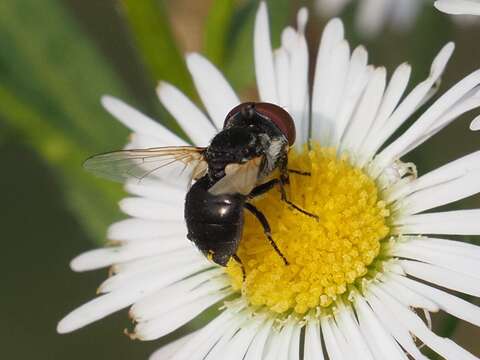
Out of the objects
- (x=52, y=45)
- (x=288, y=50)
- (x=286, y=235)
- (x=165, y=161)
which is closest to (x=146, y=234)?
(x=165, y=161)

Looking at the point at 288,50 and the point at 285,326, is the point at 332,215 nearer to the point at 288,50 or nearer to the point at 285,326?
the point at 285,326

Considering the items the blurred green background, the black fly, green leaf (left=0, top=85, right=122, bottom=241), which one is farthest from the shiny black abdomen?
green leaf (left=0, top=85, right=122, bottom=241)

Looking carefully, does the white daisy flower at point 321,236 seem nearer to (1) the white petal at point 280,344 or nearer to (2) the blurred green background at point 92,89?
(1) the white petal at point 280,344

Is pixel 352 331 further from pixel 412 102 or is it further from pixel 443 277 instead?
pixel 412 102

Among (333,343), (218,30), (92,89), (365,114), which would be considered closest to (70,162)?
(92,89)

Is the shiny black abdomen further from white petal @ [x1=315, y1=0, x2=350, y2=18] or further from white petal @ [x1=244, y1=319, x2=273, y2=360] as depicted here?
white petal @ [x1=315, y1=0, x2=350, y2=18]

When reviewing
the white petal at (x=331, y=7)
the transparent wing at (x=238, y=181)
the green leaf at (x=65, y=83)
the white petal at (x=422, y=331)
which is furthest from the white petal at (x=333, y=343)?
the white petal at (x=331, y=7)
